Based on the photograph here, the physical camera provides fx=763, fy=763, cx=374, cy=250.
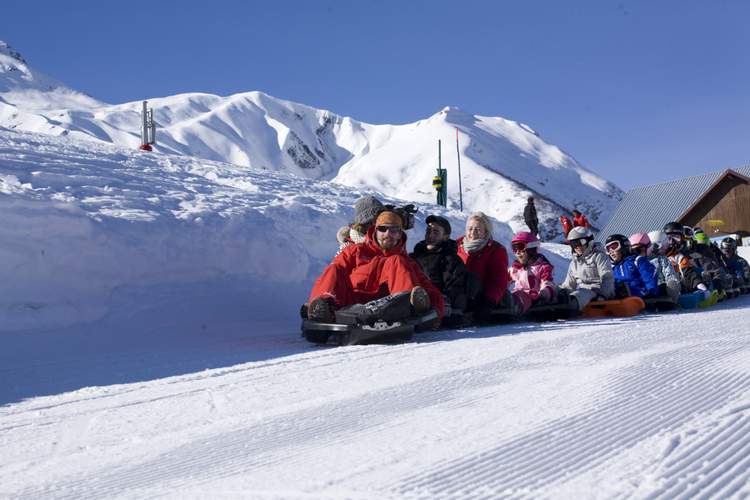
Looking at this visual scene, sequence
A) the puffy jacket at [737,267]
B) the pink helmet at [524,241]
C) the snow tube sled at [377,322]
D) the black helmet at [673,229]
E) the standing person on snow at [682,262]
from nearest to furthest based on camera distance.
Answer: the snow tube sled at [377,322] → the pink helmet at [524,241] → the standing person on snow at [682,262] → the black helmet at [673,229] → the puffy jacket at [737,267]

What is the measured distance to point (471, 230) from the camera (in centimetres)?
700

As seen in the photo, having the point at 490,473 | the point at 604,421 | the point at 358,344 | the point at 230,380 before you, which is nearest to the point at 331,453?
the point at 490,473

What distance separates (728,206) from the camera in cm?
3005

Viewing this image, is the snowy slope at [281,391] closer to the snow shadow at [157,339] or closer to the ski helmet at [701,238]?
the snow shadow at [157,339]

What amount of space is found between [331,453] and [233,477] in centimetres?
30

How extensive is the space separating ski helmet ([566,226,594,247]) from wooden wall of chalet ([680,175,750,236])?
79.4 ft

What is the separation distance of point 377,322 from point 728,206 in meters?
28.7

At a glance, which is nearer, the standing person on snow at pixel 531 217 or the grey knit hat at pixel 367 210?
the grey knit hat at pixel 367 210

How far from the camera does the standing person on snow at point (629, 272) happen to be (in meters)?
7.82

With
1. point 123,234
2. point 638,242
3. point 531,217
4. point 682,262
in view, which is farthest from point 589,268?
point 531,217

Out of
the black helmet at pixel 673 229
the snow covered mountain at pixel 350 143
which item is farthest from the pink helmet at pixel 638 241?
the snow covered mountain at pixel 350 143

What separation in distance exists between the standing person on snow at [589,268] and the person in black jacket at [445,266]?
1.53 metres

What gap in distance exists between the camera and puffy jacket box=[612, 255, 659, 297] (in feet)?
25.8

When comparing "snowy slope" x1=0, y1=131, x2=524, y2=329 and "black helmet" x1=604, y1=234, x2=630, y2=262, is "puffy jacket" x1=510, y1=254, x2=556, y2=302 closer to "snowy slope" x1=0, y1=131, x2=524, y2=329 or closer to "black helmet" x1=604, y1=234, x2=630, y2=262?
"black helmet" x1=604, y1=234, x2=630, y2=262
